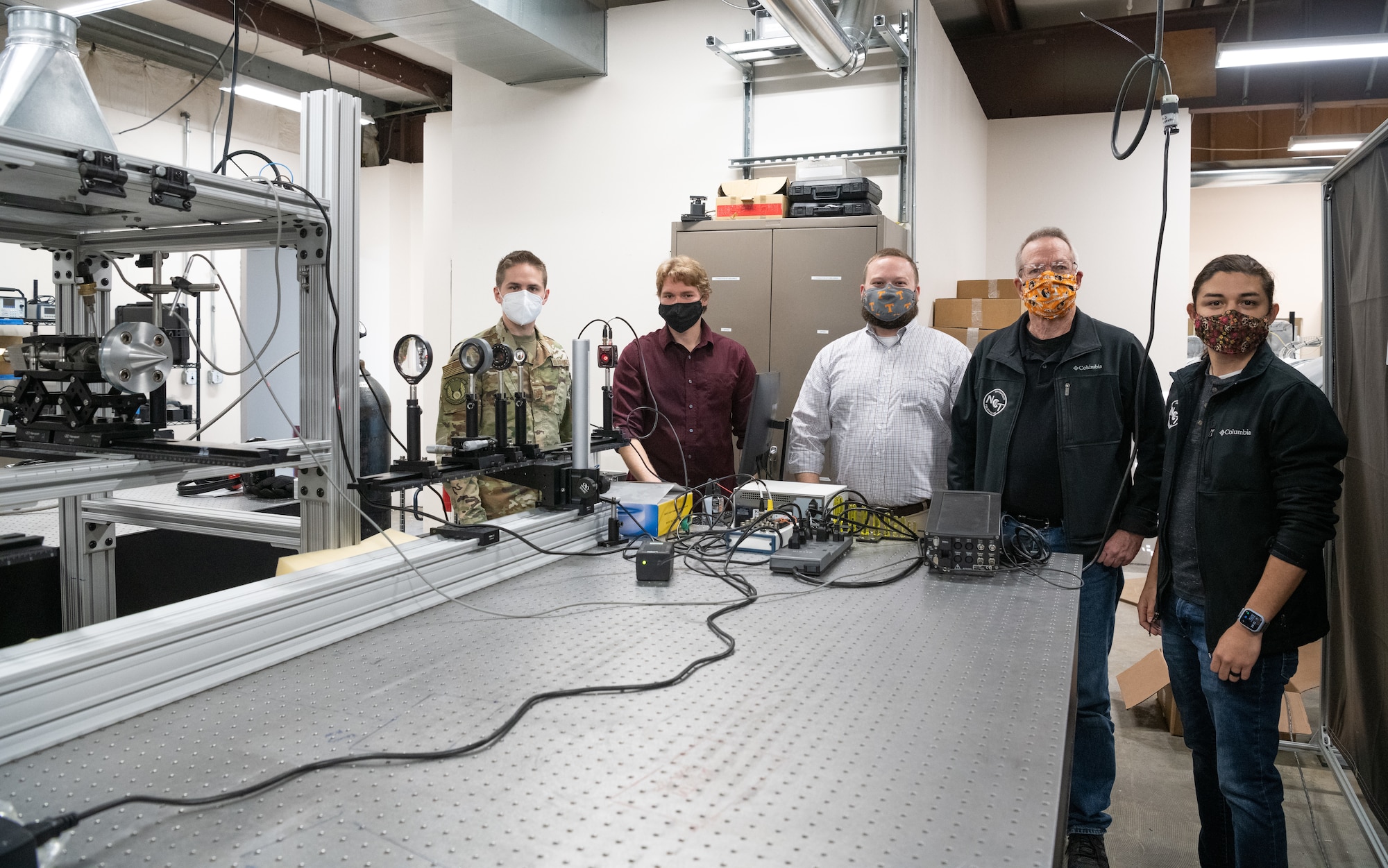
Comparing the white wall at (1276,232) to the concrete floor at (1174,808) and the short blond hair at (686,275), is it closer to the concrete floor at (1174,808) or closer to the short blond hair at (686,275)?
the concrete floor at (1174,808)

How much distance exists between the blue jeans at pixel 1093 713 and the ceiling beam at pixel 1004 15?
4.20m

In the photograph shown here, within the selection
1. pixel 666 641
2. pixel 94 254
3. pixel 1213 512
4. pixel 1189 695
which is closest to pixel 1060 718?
pixel 666 641

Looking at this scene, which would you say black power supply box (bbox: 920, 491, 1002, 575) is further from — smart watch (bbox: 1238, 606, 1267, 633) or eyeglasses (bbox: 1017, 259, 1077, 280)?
eyeglasses (bbox: 1017, 259, 1077, 280)

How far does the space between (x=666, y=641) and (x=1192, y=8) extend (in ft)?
19.0

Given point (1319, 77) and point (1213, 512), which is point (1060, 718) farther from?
point (1319, 77)

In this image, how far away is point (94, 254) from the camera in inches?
73.2

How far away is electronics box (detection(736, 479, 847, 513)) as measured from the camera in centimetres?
201

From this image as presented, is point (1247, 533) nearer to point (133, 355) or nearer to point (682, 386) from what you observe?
point (682, 386)

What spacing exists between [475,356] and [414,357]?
0.13 metres

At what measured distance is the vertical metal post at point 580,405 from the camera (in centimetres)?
190

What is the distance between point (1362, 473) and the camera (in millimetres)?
2191

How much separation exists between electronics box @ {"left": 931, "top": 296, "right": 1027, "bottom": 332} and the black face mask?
5.81 ft

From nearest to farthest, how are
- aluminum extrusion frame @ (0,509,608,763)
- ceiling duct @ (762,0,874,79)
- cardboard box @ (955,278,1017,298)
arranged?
aluminum extrusion frame @ (0,509,608,763)
ceiling duct @ (762,0,874,79)
cardboard box @ (955,278,1017,298)

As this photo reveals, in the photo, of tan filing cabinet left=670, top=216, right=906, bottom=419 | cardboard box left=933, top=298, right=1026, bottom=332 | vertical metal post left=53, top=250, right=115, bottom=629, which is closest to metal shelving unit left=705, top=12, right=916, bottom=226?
tan filing cabinet left=670, top=216, right=906, bottom=419
